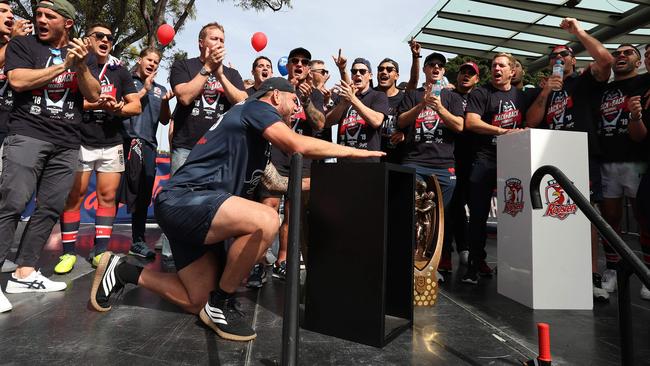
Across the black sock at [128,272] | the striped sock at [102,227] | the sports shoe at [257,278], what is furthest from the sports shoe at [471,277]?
the striped sock at [102,227]

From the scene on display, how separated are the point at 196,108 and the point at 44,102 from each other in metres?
1.19

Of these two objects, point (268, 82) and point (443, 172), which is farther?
point (443, 172)

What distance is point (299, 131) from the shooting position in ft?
13.0

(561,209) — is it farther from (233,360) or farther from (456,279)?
(233,360)

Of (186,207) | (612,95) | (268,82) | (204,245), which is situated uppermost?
(612,95)

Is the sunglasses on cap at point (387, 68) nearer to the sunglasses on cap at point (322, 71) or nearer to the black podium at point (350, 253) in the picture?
the sunglasses on cap at point (322, 71)

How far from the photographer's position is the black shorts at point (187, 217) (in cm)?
216

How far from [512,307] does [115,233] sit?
5897 millimetres

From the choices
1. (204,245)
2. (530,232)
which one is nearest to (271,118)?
(204,245)

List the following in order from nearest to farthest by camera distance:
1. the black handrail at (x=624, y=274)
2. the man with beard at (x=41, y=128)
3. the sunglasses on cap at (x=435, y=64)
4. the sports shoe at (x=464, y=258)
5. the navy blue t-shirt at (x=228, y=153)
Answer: the black handrail at (x=624, y=274)
the navy blue t-shirt at (x=228, y=153)
the man with beard at (x=41, y=128)
the sunglasses on cap at (x=435, y=64)
the sports shoe at (x=464, y=258)

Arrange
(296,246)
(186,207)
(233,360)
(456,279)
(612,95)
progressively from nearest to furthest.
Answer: (296,246), (233,360), (186,207), (612,95), (456,279)

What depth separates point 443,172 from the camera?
3.65 m

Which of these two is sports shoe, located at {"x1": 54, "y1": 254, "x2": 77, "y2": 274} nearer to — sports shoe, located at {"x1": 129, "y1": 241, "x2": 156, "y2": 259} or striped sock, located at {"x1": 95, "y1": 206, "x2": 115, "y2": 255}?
striped sock, located at {"x1": 95, "y1": 206, "x2": 115, "y2": 255}

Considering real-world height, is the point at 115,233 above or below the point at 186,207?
below
